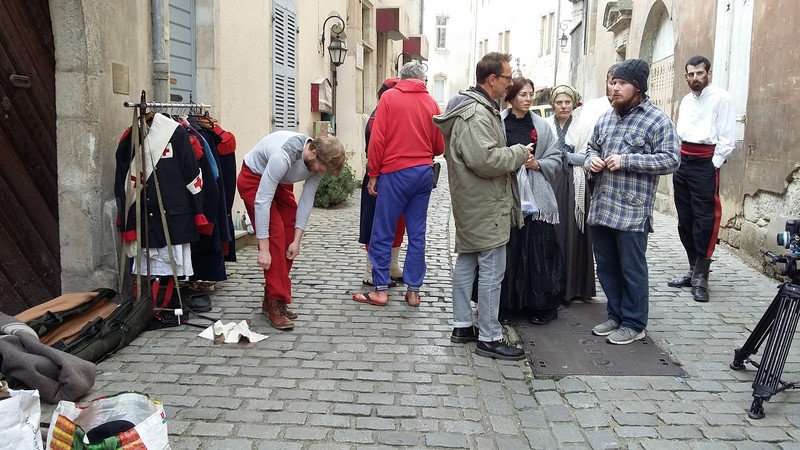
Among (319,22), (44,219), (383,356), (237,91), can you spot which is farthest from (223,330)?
(319,22)

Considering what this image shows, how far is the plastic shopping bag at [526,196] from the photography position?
4.79 metres

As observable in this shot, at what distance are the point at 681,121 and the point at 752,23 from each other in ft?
7.01

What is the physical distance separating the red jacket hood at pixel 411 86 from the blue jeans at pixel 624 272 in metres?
1.80

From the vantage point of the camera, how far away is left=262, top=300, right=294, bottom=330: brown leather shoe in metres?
5.02

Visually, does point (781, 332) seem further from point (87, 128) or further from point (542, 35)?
point (542, 35)

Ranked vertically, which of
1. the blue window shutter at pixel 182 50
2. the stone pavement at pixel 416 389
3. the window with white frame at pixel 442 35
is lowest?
the stone pavement at pixel 416 389

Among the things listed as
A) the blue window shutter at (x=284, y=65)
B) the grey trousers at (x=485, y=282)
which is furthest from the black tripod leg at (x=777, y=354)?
the blue window shutter at (x=284, y=65)

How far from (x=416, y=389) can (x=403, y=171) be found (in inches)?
80.9

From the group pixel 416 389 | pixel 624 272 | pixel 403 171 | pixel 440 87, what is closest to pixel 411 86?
pixel 403 171

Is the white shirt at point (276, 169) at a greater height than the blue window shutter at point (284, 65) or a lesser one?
lesser

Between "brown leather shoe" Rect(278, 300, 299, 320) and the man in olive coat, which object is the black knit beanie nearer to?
the man in olive coat

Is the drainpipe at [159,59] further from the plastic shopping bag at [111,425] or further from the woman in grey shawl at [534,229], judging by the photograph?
the plastic shopping bag at [111,425]

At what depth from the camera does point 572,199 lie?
557cm

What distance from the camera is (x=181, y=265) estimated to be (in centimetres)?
508
